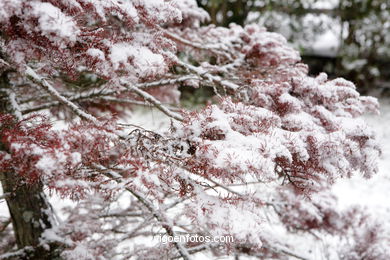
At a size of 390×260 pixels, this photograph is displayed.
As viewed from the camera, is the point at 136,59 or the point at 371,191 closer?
the point at 136,59

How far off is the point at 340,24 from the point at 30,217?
12.3 meters

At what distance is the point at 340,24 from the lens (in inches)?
490

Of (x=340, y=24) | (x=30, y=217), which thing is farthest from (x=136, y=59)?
(x=340, y=24)

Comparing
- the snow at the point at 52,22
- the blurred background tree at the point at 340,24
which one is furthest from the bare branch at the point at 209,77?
the blurred background tree at the point at 340,24

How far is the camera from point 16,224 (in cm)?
301

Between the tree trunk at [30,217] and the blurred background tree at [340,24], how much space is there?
9.13 m

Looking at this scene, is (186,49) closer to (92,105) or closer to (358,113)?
(92,105)

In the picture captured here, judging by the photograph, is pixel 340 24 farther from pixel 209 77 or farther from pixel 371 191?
pixel 209 77

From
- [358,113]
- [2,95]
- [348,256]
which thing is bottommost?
[348,256]

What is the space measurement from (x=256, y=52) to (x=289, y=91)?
103 cm

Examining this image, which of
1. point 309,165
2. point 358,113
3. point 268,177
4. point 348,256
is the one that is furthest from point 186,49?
point 348,256

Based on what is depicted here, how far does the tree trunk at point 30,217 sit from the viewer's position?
115 inches

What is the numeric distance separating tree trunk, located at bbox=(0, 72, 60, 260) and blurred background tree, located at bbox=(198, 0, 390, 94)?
29.9 ft

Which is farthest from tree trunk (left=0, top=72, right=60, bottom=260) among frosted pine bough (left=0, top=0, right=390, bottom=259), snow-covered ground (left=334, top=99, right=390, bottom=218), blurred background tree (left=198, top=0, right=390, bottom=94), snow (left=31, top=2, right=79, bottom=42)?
blurred background tree (left=198, top=0, right=390, bottom=94)
